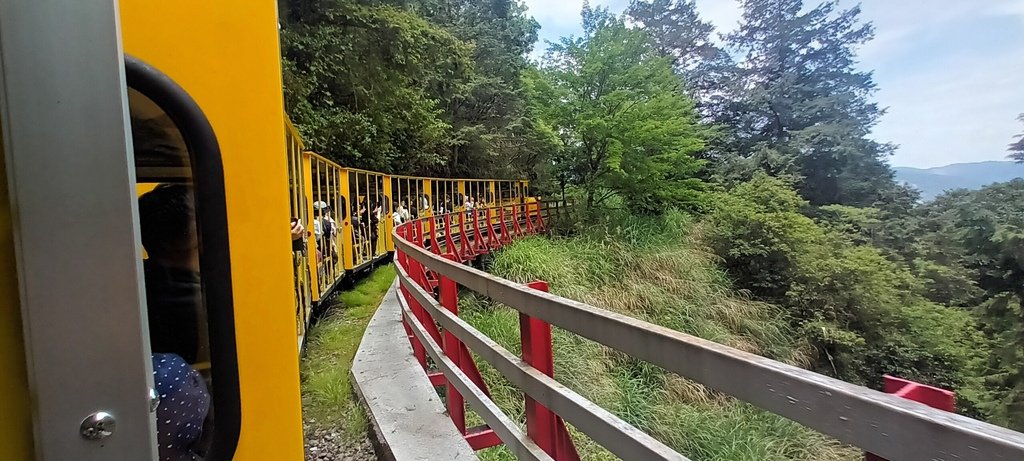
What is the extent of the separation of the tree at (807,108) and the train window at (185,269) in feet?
74.1

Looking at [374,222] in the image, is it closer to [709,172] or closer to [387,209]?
[387,209]

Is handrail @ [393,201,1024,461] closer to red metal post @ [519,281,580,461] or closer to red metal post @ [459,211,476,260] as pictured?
red metal post @ [519,281,580,461]

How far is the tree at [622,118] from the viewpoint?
16.7 m

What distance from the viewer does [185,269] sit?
0.92 m

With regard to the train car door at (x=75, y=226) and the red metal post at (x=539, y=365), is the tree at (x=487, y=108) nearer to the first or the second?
the red metal post at (x=539, y=365)

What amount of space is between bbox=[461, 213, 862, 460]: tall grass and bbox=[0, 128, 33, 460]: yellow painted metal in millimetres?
2847

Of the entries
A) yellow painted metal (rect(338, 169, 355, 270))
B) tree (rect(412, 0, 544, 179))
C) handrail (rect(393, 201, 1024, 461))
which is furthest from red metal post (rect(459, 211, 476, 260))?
tree (rect(412, 0, 544, 179))

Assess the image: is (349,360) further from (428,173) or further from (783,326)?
(428,173)

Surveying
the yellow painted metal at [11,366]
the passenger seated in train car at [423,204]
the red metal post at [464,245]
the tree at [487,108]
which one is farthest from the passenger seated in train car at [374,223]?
the yellow painted metal at [11,366]

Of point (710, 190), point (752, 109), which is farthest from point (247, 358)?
point (752, 109)

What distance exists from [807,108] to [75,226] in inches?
1212

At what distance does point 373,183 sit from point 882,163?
905 inches

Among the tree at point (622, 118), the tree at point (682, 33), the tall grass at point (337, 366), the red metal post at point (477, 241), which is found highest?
the tree at point (682, 33)

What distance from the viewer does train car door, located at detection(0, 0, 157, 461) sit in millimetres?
528
